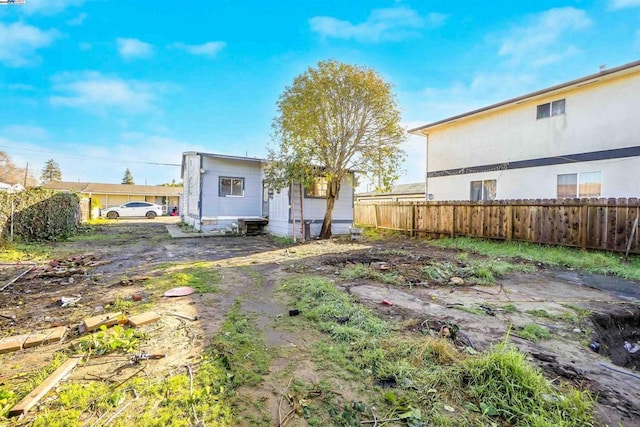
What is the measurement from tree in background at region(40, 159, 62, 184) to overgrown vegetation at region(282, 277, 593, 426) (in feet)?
258

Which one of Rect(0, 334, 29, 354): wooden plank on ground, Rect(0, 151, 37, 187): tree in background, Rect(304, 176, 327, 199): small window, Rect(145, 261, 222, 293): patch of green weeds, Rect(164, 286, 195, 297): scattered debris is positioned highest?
Rect(0, 151, 37, 187): tree in background

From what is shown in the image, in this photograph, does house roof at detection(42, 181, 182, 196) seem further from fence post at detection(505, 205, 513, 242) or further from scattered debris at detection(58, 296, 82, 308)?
fence post at detection(505, 205, 513, 242)

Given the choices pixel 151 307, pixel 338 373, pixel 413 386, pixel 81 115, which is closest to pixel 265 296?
pixel 151 307

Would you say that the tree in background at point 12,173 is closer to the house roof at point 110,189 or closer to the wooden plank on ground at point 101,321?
the house roof at point 110,189

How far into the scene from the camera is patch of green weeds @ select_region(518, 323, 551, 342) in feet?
10.1

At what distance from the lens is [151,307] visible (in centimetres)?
402

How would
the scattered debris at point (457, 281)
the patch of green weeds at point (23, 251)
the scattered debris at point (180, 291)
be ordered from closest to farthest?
the scattered debris at point (180, 291) → the scattered debris at point (457, 281) → the patch of green weeds at point (23, 251)

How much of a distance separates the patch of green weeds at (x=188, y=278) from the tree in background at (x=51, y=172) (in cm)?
7344

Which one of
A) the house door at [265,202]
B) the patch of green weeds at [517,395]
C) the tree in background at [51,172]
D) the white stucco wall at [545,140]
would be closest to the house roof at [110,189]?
the house door at [265,202]

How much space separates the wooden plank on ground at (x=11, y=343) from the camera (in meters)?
2.80

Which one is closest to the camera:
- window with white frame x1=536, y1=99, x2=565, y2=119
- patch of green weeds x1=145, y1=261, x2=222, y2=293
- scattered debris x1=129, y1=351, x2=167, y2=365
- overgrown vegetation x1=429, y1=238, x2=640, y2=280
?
scattered debris x1=129, y1=351, x2=167, y2=365

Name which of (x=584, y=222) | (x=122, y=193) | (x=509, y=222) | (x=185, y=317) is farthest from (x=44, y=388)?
(x=122, y=193)

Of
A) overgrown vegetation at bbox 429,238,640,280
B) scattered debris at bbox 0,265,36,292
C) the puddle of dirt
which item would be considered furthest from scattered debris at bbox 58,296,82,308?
overgrown vegetation at bbox 429,238,640,280

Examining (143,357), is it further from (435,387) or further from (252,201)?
(252,201)
